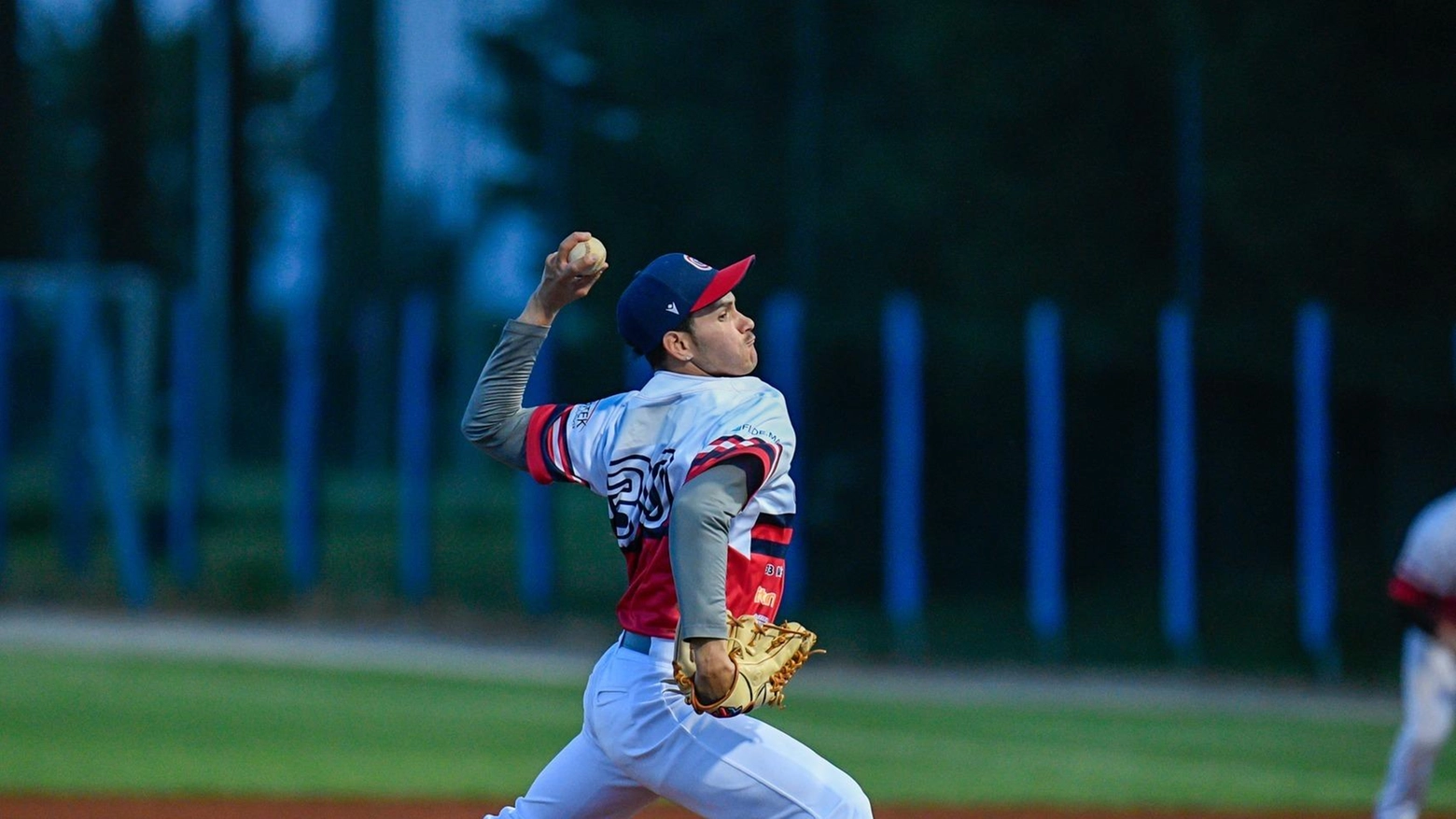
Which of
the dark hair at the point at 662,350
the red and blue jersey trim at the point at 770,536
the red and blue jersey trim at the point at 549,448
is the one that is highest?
the dark hair at the point at 662,350

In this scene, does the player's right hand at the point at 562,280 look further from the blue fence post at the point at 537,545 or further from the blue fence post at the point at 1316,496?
the blue fence post at the point at 537,545

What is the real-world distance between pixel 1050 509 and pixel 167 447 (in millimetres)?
10907

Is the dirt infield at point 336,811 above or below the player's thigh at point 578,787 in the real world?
below

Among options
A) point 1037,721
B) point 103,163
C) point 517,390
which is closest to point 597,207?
point 103,163

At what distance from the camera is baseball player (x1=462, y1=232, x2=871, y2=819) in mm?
3887

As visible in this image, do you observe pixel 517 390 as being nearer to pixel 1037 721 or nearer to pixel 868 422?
pixel 1037 721

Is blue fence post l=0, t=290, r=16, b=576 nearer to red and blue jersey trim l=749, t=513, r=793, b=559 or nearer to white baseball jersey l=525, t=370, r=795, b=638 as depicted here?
white baseball jersey l=525, t=370, r=795, b=638

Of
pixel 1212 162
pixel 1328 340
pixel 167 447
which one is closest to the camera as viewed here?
pixel 1328 340

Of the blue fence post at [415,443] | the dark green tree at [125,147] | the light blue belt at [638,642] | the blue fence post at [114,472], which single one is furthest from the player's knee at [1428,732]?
the dark green tree at [125,147]

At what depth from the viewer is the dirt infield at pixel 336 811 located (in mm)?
8578

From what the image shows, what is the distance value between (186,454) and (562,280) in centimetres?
1579

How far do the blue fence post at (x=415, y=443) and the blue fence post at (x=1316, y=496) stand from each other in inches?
314

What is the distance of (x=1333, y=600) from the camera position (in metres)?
16.3

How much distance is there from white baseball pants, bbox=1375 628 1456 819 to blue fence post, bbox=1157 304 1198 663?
8.42 meters
